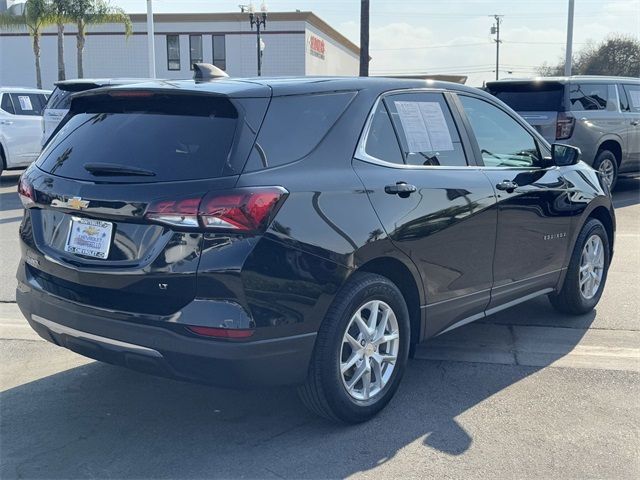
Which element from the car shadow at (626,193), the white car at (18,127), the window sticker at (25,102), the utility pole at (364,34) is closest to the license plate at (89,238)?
the car shadow at (626,193)

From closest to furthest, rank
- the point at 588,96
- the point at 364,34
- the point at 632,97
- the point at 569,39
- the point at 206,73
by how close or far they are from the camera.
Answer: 1. the point at 206,73
2. the point at 588,96
3. the point at 632,97
4. the point at 364,34
5. the point at 569,39

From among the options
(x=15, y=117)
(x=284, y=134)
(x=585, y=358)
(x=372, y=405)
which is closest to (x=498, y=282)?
(x=585, y=358)

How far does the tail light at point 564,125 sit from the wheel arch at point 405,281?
7.86 meters

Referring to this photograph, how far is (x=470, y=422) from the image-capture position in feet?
12.4

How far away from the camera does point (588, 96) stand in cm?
Answer: 1136

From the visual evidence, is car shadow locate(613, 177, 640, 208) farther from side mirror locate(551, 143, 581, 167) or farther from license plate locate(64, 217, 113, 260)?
license plate locate(64, 217, 113, 260)

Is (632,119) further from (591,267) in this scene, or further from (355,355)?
(355,355)

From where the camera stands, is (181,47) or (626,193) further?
(181,47)

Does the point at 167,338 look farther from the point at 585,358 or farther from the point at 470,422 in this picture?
the point at 585,358

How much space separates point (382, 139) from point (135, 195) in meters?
1.38

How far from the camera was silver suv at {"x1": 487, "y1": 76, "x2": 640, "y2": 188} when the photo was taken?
1096cm

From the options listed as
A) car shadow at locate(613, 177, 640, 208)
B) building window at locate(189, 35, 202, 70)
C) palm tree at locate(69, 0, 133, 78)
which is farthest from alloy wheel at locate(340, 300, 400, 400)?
building window at locate(189, 35, 202, 70)

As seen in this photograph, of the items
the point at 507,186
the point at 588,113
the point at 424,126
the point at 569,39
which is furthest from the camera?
the point at 569,39

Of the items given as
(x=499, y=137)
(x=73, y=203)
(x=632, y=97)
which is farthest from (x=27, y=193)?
(x=632, y=97)
